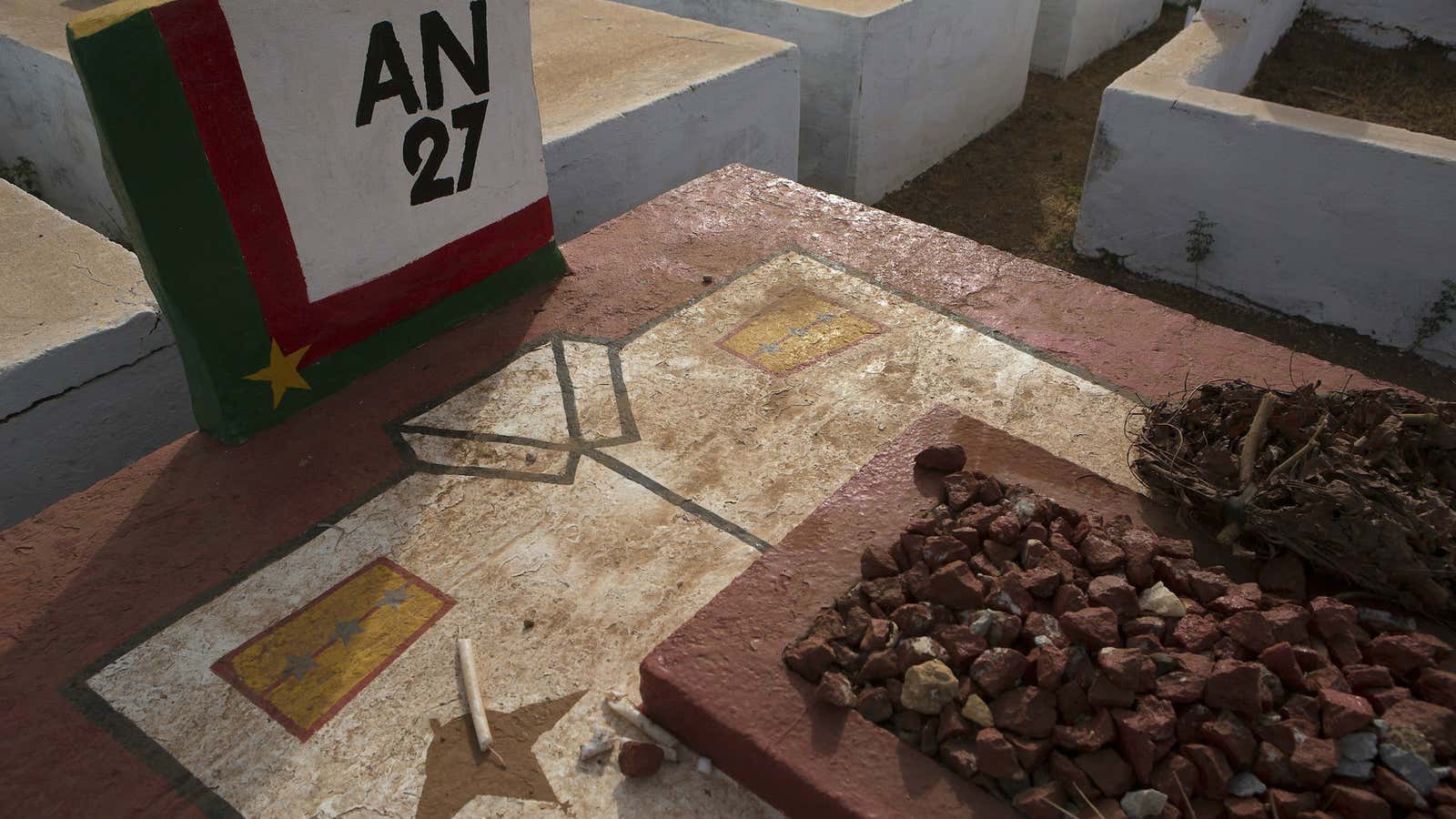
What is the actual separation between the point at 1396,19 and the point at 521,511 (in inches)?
288

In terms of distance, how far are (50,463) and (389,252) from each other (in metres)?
1.22

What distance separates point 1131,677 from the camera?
69.7 inches

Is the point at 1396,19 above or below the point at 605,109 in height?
below

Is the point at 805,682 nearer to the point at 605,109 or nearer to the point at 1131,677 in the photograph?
the point at 1131,677

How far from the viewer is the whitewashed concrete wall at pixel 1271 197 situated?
4.34m

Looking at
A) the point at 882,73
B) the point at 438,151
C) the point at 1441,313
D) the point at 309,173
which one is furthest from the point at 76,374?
the point at 1441,313

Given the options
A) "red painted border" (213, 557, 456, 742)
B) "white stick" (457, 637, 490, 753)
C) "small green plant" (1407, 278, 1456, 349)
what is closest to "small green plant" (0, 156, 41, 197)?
"red painted border" (213, 557, 456, 742)

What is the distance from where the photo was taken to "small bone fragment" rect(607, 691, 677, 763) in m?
1.99

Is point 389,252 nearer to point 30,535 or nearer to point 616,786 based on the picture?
point 30,535

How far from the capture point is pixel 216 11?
235 cm

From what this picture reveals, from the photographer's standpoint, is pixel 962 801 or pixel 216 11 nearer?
pixel 962 801

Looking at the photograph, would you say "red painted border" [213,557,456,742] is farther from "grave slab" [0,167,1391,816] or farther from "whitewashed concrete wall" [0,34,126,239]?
"whitewashed concrete wall" [0,34,126,239]

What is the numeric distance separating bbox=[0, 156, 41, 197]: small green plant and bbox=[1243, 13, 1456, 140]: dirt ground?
6.97m

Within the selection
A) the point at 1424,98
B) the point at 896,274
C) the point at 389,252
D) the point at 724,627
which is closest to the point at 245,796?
the point at 724,627
